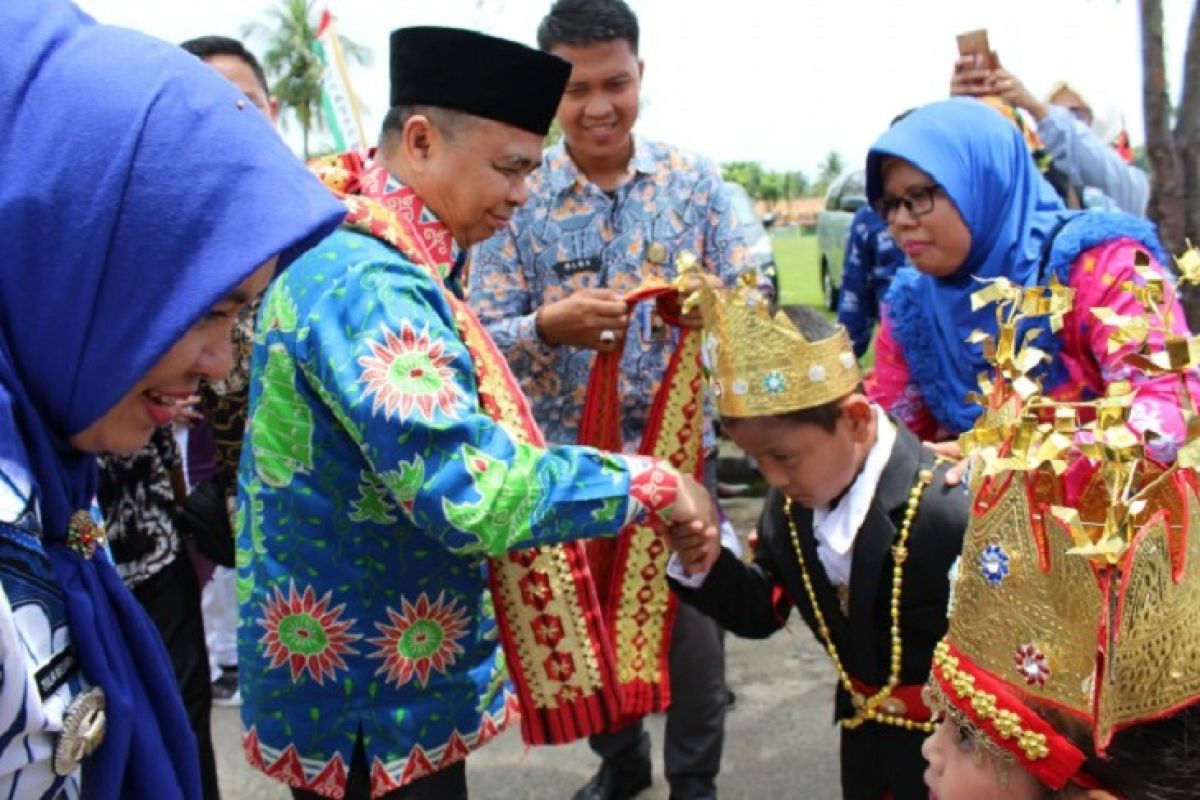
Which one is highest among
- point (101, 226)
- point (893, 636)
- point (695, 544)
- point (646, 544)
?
point (101, 226)

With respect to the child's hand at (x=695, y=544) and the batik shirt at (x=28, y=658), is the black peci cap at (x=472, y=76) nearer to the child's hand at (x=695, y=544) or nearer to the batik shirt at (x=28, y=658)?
the child's hand at (x=695, y=544)

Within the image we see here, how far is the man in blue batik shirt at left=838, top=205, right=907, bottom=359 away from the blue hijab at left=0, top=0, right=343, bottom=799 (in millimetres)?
3184

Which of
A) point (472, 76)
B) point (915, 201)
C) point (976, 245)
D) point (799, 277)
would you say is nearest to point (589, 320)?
point (472, 76)

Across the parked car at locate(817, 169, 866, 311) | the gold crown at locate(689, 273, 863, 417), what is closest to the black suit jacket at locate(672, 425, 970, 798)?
the gold crown at locate(689, 273, 863, 417)

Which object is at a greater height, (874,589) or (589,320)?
(589,320)

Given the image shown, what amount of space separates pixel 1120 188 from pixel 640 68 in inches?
63.3

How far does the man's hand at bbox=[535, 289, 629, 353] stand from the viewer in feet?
9.02

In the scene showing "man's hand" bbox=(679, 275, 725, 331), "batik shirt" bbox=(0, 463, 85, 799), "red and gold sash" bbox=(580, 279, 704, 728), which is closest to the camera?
"batik shirt" bbox=(0, 463, 85, 799)

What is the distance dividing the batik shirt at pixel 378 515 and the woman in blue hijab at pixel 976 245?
1123 millimetres

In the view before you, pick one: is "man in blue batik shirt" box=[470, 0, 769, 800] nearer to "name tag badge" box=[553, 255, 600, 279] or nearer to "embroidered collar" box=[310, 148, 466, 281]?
"name tag badge" box=[553, 255, 600, 279]

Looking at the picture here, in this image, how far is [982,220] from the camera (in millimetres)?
2721

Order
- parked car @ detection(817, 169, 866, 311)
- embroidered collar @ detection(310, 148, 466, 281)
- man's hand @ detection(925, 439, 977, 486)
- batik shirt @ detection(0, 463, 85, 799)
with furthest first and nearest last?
parked car @ detection(817, 169, 866, 311) → embroidered collar @ detection(310, 148, 466, 281) → man's hand @ detection(925, 439, 977, 486) → batik shirt @ detection(0, 463, 85, 799)

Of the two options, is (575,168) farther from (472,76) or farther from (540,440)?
(540,440)

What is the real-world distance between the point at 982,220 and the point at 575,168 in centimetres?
119
